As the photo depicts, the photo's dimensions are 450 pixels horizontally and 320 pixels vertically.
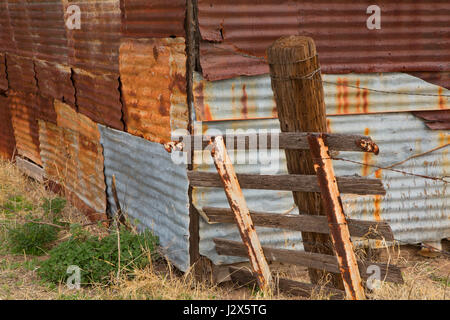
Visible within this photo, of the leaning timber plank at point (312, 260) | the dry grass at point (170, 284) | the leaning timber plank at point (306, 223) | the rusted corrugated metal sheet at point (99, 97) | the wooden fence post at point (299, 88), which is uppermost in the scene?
the wooden fence post at point (299, 88)

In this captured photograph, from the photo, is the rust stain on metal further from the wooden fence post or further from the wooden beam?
the wooden beam

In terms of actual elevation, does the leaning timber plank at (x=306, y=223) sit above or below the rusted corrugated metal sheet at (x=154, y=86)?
below

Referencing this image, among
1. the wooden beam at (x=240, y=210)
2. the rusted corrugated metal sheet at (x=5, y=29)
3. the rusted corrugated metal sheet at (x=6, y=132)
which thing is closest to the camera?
the wooden beam at (x=240, y=210)

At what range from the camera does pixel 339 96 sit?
6.24 m

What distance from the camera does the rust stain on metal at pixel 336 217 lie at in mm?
4566

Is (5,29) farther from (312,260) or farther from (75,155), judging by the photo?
(312,260)

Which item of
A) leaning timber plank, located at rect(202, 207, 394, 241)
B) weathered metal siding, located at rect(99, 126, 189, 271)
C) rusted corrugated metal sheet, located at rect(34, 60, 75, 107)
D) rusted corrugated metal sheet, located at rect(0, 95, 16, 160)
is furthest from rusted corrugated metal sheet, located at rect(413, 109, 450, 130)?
rusted corrugated metal sheet, located at rect(0, 95, 16, 160)

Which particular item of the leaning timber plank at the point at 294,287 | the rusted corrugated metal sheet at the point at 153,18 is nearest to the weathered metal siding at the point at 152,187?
the leaning timber plank at the point at 294,287

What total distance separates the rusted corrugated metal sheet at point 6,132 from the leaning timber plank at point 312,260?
6985 mm

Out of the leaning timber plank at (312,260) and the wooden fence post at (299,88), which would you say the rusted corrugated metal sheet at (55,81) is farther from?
the wooden fence post at (299,88)

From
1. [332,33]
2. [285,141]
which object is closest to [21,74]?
[332,33]
